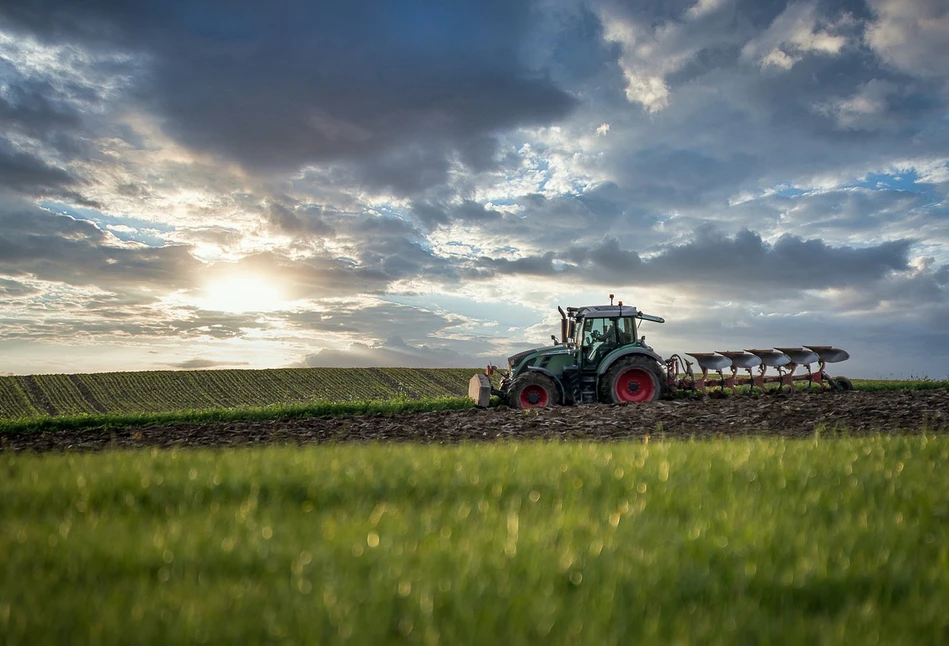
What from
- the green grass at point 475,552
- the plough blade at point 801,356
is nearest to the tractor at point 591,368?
the plough blade at point 801,356

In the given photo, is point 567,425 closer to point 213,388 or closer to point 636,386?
point 636,386

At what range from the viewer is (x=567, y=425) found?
1633 centimetres

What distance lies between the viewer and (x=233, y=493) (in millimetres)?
6488

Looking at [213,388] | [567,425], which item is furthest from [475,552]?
[213,388]

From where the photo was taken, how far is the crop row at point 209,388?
3575 cm

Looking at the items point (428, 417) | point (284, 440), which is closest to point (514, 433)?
point (428, 417)

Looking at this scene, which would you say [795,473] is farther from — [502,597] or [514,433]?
[514,433]

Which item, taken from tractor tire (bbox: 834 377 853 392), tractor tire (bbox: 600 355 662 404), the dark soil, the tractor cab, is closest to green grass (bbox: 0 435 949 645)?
the dark soil

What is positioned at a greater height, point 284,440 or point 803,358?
point 803,358

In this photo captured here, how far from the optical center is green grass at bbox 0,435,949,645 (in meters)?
3.62

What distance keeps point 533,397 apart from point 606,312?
3465 mm

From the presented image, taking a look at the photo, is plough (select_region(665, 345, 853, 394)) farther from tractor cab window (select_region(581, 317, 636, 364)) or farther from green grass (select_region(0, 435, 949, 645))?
green grass (select_region(0, 435, 949, 645))

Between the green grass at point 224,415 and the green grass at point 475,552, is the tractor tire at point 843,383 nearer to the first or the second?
the green grass at point 224,415

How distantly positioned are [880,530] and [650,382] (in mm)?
15567
